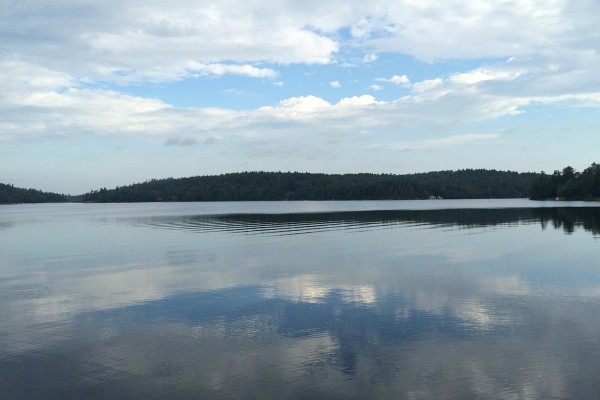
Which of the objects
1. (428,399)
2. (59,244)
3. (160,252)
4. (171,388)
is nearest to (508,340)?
(428,399)

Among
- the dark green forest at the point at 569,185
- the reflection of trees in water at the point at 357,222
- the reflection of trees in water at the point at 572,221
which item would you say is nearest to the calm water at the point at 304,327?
the reflection of trees in water at the point at 572,221

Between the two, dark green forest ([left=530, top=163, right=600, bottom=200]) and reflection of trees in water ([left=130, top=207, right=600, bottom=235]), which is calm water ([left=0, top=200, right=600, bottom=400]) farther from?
dark green forest ([left=530, top=163, right=600, bottom=200])

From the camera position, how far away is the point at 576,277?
22.1 metres

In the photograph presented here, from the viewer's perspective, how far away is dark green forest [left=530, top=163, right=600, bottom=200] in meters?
144

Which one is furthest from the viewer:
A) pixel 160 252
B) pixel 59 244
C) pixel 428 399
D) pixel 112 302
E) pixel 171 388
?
pixel 59 244

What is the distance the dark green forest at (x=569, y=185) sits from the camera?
144 meters

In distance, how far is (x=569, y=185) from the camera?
151375 millimetres

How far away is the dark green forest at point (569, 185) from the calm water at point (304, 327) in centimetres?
13173

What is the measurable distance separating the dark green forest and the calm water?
13173 cm

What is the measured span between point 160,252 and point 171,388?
24.4m

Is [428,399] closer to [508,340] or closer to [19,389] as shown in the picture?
[508,340]

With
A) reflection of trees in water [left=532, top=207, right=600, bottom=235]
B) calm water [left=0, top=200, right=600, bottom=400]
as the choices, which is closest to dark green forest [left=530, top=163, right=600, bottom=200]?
reflection of trees in water [left=532, top=207, right=600, bottom=235]

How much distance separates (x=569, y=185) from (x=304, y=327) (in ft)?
521

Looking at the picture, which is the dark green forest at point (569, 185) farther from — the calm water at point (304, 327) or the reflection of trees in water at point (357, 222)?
the calm water at point (304, 327)
